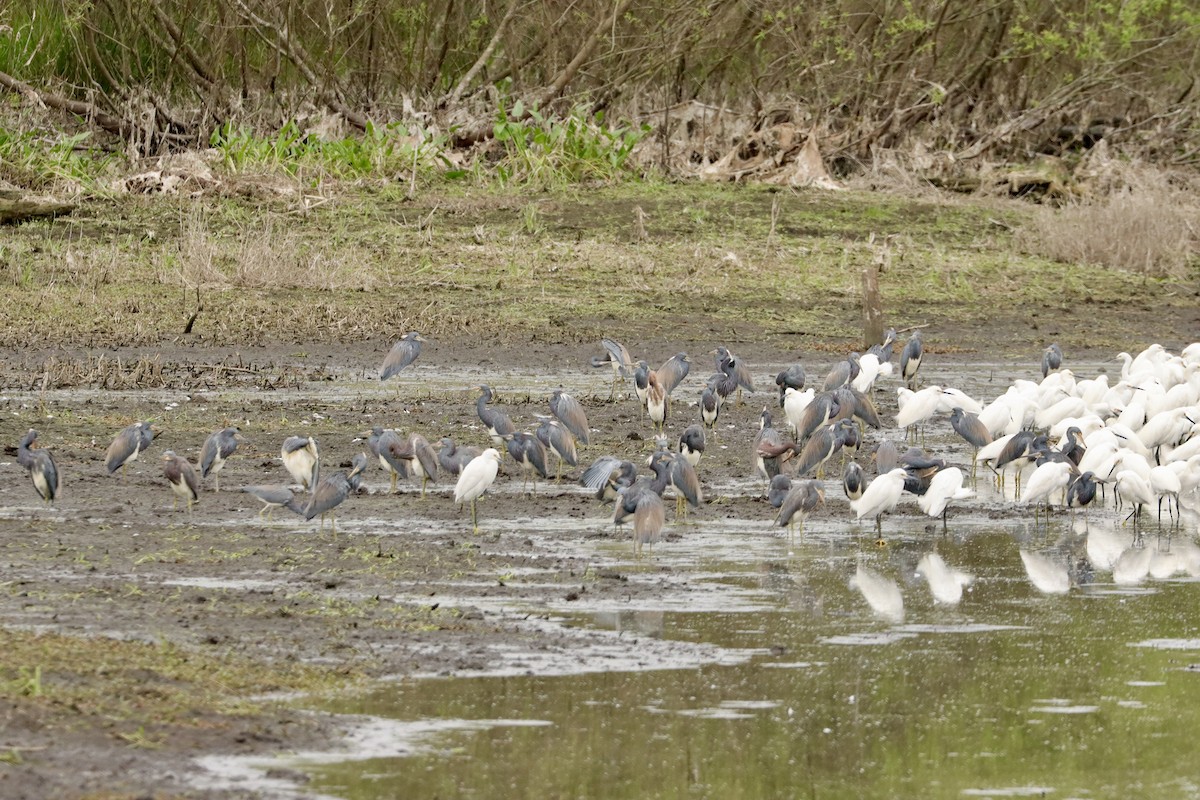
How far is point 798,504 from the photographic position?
9.65 metres

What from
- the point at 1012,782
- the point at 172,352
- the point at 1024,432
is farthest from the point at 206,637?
the point at 172,352

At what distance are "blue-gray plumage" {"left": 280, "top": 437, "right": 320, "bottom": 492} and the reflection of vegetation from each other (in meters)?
2.88

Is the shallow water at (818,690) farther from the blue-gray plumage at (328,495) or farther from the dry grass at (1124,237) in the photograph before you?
the dry grass at (1124,237)

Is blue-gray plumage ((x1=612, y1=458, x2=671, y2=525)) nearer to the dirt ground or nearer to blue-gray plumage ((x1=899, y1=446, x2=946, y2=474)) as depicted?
the dirt ground

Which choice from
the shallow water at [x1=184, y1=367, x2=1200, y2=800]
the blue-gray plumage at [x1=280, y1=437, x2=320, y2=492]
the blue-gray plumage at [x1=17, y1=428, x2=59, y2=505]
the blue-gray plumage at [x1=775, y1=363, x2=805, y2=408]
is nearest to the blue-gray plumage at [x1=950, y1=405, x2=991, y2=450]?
the blue-gray plumage at [x1=775, y1=363, x2=805, y2=408]

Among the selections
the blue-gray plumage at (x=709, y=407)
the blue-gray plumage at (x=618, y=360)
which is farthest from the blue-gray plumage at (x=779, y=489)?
the blue-gray plumage at (x=618, y=360)

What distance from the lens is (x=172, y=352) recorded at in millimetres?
16688

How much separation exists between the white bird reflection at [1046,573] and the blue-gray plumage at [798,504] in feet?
3.56

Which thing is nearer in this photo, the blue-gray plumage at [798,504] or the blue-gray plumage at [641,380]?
the blue-gray plumage at [798,504]

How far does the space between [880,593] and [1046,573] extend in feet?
3.52

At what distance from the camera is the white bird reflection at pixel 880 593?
8367 mm

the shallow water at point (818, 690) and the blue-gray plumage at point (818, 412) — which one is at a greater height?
the blue-gray plumage at point (818, 412)

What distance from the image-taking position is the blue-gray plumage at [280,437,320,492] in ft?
33.3

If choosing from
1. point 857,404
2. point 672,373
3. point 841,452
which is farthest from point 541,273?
point 857,404
